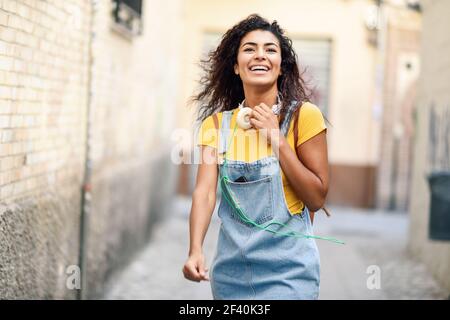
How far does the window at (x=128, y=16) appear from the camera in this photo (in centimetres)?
695

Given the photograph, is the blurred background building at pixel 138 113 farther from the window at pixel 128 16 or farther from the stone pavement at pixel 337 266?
the stone pavement at pixel 337 266

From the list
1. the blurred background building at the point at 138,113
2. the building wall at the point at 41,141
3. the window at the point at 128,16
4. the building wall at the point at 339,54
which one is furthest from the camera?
the building wall at the point at 339,54

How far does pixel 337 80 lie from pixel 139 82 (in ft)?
21.9

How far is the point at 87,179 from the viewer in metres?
6.02

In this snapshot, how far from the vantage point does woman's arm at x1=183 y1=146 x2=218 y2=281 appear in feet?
9.93

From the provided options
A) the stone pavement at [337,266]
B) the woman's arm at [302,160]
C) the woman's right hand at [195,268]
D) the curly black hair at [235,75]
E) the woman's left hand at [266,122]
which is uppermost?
the curly black hair at [235,75]

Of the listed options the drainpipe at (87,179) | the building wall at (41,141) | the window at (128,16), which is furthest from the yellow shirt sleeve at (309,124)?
the window at (128,16)

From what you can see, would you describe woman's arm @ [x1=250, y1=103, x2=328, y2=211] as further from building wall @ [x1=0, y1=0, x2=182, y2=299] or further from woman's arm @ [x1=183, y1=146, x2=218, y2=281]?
building wall @ [x1=0, y1=0, x2=182, y2=299]

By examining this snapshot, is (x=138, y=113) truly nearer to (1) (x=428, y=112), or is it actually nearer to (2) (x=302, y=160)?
(1) (x=428, y=112)

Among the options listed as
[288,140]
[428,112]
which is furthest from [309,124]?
[428,112]

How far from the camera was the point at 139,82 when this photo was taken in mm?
8617

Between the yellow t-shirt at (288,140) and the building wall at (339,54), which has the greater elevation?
the building wall at (339,54)

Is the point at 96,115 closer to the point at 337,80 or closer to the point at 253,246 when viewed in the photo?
the point at 253,246

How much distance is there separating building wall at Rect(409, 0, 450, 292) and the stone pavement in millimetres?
208
